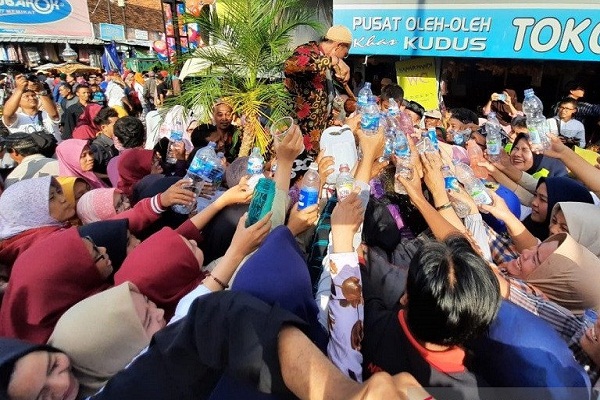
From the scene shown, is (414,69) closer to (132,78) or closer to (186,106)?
(186,106)

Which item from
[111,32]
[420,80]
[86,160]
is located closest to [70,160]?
[86,160]

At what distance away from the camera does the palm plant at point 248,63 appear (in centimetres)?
433

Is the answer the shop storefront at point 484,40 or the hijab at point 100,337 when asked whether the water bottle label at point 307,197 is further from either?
the shop storefront at point 484,40

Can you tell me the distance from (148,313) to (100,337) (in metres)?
0.21

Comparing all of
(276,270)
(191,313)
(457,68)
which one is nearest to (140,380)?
(191,313)

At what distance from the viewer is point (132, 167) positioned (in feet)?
11.0

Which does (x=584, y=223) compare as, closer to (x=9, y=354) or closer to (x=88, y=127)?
(x=9, y=354)

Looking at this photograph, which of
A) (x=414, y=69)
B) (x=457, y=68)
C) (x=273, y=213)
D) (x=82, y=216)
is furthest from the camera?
(x=457, y=68)

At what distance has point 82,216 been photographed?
2660mm

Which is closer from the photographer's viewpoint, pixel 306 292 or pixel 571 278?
pixel 306 292

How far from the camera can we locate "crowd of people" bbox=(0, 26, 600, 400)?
970mm

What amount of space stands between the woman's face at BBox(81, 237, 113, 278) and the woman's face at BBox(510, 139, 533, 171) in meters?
3.56

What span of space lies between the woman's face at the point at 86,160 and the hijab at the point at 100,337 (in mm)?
2464

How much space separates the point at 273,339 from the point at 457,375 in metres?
0.71
